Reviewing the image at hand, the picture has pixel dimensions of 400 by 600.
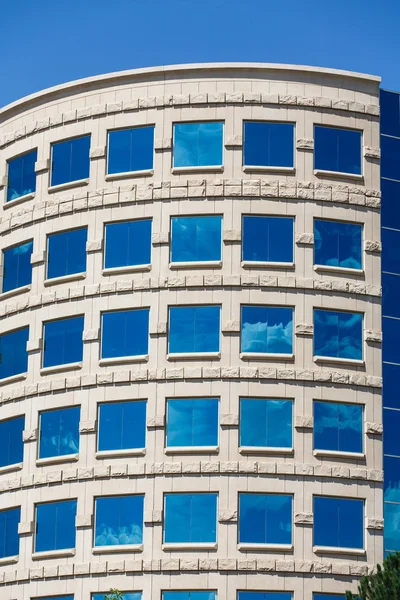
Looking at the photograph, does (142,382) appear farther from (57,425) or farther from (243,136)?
(243,136)

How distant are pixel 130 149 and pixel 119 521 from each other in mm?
15900

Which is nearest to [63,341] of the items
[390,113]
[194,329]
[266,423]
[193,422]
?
[194,329]

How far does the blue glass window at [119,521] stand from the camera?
2137 inches

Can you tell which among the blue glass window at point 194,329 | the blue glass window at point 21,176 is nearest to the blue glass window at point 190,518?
the blue glass window at point 194,329

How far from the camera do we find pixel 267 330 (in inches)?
2213

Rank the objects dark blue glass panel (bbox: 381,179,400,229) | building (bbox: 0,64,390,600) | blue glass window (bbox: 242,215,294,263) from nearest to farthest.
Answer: building (bbox: 0,64,390,600), blue glass window (bbox: 242,215,294,263), dark blue glass panel (bbox: 381,179,400,229)

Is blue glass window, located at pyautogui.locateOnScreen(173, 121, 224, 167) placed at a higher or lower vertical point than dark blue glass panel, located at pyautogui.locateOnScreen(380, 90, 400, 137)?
lower

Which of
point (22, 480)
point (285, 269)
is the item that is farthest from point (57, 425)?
point (285, 269)

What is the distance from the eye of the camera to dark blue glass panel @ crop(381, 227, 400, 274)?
58469 millimetres

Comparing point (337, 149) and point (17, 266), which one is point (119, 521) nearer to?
point (17, 266)

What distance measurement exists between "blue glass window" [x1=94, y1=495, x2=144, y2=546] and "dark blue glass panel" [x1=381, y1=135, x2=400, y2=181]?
17.7 m

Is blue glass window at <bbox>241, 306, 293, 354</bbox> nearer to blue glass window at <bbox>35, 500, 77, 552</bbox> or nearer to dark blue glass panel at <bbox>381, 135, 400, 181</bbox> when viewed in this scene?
dark blue glass panel at <bbox>381, 135, 400, 181</bbox>

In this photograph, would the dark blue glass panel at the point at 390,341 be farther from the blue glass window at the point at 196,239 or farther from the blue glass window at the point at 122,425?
the blue glass window at the point at 122,425

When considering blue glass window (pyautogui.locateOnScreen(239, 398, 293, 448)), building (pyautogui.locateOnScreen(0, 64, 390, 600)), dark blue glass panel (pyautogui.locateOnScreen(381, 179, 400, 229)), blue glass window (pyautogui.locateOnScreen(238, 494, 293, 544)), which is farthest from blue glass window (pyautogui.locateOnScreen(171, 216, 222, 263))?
blue glass window (pyautogui.locateOnScreen(238, 494, 293, 544))
